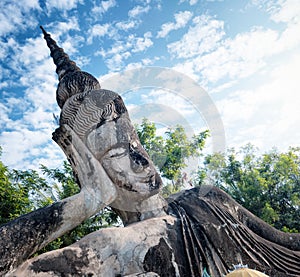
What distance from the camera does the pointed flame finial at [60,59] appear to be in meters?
4.41

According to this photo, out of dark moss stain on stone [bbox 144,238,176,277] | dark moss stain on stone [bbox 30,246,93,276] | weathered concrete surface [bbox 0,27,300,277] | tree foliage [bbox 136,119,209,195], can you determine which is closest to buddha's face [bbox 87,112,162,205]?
weathered concrete surface [bbox 0,27,300,277]

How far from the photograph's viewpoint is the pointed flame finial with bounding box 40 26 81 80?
4.41 m

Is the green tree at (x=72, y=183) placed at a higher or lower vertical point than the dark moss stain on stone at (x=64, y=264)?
higher

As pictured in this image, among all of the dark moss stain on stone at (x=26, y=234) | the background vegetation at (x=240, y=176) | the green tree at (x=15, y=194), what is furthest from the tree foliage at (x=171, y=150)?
the dark moss stain on stone at (x=26, y=234)

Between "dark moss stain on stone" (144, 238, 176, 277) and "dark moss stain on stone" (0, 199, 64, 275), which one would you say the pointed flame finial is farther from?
"dark moss stain on stone" (144, 238, 176, 277)

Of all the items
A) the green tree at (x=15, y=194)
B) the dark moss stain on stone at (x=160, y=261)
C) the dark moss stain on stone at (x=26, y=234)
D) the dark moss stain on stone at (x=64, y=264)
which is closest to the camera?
the dark moss stain on stone at (x=26, y=234)

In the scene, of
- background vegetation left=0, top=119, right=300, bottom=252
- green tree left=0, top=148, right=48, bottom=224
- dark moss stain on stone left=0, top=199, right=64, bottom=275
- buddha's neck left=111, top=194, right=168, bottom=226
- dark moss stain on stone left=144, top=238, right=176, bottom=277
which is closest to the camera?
dark moss stain on stone left=0, top=199, right=64, bottom=275

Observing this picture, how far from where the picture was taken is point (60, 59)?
4555mm

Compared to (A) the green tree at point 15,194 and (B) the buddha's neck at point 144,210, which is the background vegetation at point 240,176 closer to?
(A) the green tree at point 15,194

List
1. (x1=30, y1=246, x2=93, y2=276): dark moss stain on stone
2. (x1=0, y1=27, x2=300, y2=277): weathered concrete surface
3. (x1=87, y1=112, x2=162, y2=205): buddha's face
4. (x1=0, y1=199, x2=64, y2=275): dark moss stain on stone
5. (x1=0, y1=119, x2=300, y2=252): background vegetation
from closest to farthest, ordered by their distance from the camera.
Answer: (x1=0, y1=199, x2=64, y2=275): dark moss stain on stone, (x1=30, y1=246, x2=93, y2=276): dark moss stain on stone, (x1=0, y1=27, x2=300, y2=277): weathered concrete surface, (x1=87, y1=112, x2=162, y2=205): buddha's face, (x1=0, y1=119, x2=300, y2=252): background vegetation

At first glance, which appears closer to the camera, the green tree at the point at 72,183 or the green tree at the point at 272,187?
the green tree at the point at 72,183

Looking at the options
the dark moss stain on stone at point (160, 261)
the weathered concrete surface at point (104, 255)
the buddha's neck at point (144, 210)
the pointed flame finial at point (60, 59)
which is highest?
the pointed flame finial at point (60, 59)

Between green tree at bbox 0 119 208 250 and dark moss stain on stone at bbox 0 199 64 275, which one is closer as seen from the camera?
dark moss stain on stone at bbox 0 199 64 275

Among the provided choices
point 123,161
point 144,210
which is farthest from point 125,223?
point 123,161
